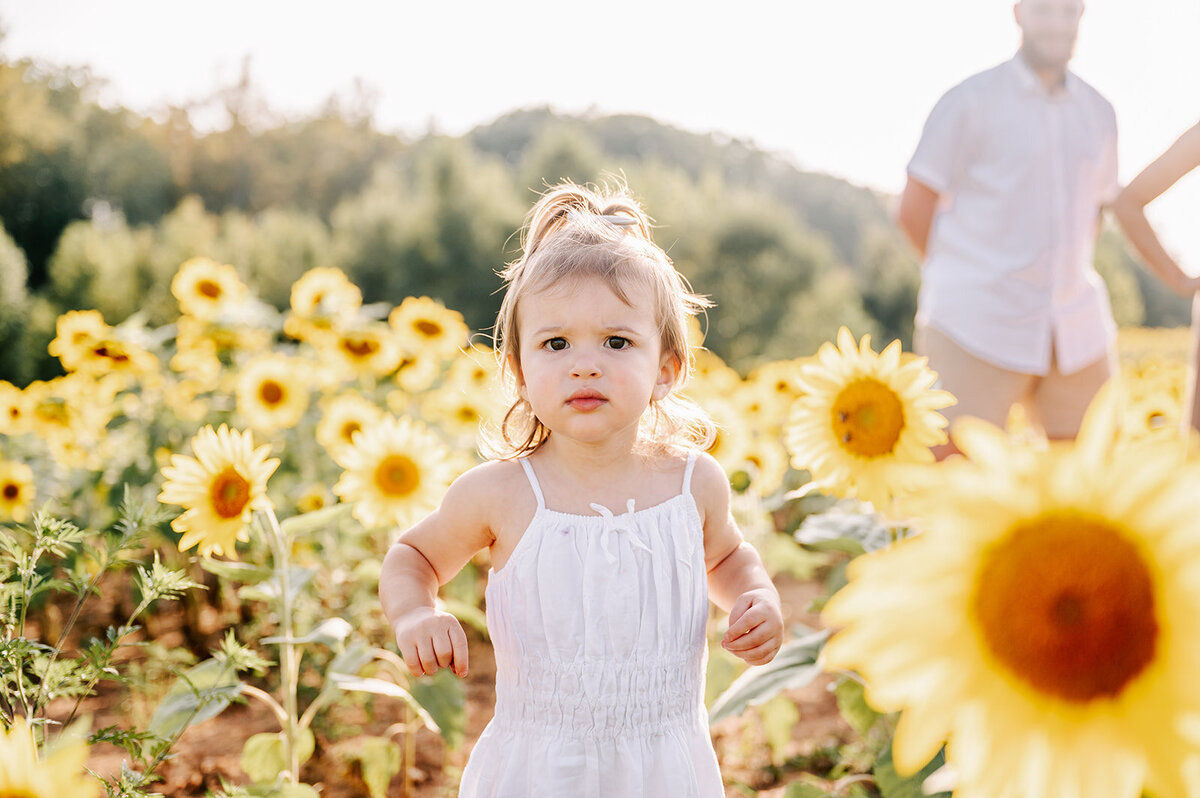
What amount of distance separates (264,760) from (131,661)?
5.44ft

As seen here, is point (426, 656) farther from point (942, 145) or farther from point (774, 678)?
point (942, 145)

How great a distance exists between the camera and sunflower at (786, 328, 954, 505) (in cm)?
180

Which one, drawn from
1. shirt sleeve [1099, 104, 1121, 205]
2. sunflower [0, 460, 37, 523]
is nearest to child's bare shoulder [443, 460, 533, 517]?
shirt sleeve [1099, 104, 1121, 205]

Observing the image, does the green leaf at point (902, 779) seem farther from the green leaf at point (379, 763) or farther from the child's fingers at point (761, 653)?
the green leaf at point (379, 763)

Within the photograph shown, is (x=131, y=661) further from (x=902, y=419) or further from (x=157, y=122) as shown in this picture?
(x=157, y=122)

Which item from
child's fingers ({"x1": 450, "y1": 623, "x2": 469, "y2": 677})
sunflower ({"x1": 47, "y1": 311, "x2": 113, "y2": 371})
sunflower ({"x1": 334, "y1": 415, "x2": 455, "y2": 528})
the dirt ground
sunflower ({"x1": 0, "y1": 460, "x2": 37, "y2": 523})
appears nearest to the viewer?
child's fingers ({"x1": 450, "y1": 623, "x2": 469, "y2": 677})

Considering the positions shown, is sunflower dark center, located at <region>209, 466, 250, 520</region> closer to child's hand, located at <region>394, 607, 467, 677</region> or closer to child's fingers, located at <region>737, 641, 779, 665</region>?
child's hand, located at <region>394, 607, 467, 677</region>

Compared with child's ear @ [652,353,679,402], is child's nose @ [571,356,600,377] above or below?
above

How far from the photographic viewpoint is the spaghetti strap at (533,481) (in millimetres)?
1481

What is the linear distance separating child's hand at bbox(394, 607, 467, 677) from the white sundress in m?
0.22

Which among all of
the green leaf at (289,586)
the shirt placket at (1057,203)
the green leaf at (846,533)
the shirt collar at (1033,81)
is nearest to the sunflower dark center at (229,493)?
the green leaf at (289,586)

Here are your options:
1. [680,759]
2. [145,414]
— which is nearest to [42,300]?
[145,414]

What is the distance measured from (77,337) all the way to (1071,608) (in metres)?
4.32

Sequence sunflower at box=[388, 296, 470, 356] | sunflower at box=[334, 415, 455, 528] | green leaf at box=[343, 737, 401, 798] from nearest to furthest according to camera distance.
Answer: green leaf at box=[343, 737, 401, 798], sunflower at box=[334, 415, 455, 528], sunflower at box=[388, 296, 470, 356]
